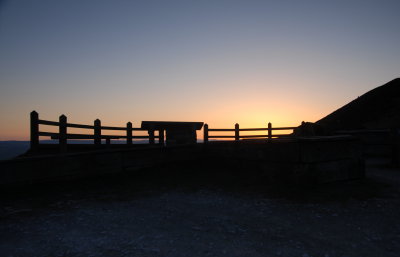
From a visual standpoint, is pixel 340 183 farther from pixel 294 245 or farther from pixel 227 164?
pixel 294 245

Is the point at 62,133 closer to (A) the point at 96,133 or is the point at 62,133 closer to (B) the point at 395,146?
(A) the point at 96,133

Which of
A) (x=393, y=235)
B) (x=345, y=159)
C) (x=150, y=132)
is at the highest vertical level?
(x=150, y=132)

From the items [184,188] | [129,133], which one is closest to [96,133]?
[129,133]

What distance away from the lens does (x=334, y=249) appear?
361 cm

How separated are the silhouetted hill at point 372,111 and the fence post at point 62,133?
16.5 metres

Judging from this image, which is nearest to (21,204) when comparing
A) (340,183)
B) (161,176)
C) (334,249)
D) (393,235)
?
(161,176)

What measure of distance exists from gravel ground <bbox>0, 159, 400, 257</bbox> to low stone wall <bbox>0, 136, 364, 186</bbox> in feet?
1.68

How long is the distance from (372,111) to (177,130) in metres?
19.1

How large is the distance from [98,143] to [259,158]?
6955 mm

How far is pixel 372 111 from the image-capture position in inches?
925

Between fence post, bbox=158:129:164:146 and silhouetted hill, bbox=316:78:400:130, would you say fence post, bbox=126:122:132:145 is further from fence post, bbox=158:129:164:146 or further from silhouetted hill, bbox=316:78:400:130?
silhouetted hill, bbox=316:78:400:130

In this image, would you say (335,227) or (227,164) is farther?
(227,164)

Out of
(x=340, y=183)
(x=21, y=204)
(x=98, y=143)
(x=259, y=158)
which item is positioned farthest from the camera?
(x=98, y=143)

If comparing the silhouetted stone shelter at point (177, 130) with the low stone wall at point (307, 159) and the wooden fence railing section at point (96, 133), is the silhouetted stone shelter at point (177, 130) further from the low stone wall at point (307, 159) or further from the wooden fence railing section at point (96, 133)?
the low stone wall at point (307, 159)
